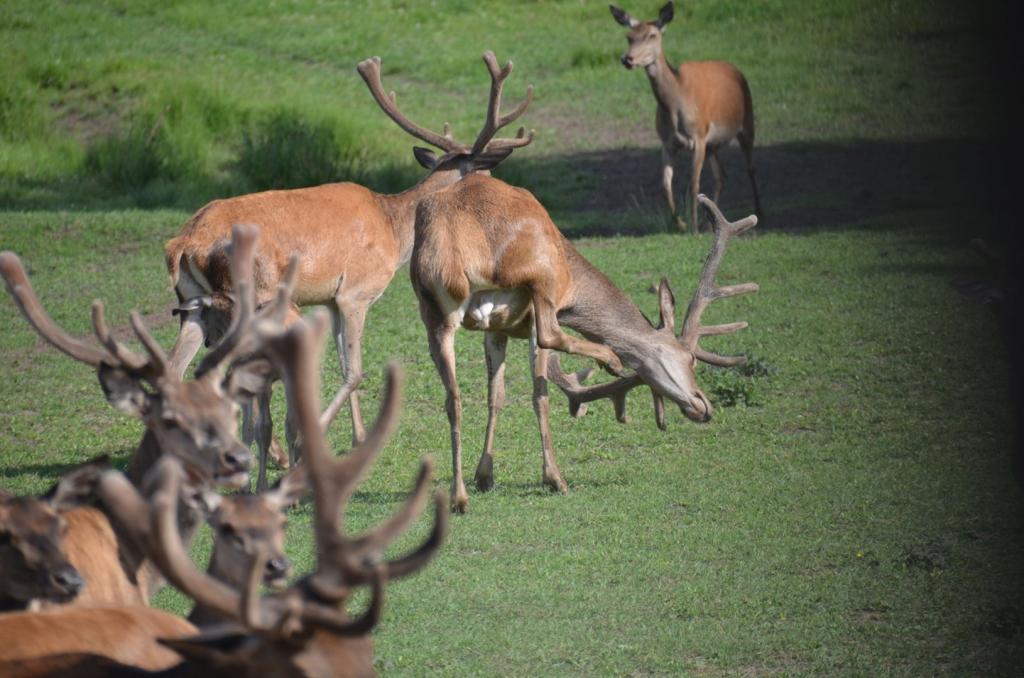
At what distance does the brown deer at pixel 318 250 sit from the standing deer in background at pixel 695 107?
5.18 m

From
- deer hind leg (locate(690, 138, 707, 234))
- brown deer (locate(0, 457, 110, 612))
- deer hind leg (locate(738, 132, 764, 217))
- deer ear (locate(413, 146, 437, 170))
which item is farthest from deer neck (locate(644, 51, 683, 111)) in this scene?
→ brown deer (locate(0, 457, 110, 612))

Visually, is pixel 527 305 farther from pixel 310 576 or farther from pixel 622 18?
pixel 622 18

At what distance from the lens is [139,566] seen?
17.4 feet

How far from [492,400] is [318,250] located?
1.66m

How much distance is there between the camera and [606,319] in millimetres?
9172

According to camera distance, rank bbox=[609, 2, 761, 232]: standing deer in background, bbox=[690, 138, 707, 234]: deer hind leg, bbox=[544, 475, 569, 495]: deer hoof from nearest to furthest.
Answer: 1. bbox=[544, 475, 569, 495]: deer hoof
2. bbox=[690, 138, 707, 234]: deer hind leg
3. bbox=[609, 2, 761, 232]: standing deer in background

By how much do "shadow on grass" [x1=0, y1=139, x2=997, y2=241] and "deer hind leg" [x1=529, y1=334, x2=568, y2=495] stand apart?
623 centimetres

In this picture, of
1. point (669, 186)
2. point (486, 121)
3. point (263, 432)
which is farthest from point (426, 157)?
point (669, 186)

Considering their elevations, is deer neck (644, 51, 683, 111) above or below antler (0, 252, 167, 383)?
below

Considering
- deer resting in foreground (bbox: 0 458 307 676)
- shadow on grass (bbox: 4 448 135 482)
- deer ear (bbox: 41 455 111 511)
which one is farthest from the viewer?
shadow on grass (bbox: 4 448 135 482)

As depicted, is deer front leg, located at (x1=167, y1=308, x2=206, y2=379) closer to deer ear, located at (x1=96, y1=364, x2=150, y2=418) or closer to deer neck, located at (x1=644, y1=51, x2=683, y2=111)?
deer ear, located at (x1=96, y1=364, x2=150, y2=418)

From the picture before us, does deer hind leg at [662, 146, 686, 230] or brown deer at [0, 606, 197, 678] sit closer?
brown deer at [0, 606, 197, 678]

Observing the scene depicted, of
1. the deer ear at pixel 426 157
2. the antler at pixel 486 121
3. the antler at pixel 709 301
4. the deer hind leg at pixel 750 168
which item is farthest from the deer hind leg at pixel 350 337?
the deer hind leg at pixel 750 168

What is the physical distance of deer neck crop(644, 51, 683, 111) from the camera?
16219 mm
